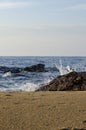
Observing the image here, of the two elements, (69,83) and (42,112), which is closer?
(42,112)

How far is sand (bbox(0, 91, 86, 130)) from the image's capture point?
673 centimetres

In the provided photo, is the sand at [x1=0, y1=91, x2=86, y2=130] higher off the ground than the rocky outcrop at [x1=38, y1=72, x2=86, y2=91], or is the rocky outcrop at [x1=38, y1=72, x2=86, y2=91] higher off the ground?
the rocky outcrop at [x1=38, y1=72, x2=86, y2=91]

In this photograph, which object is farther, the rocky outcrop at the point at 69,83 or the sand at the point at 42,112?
the rocky outcrop at the point at 69,83

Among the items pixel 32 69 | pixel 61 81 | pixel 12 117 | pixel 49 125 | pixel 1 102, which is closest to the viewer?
pixel 49 125

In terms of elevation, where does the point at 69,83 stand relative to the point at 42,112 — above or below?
above

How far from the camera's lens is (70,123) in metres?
6.82

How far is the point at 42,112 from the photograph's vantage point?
302 inches

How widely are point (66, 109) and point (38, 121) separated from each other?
1133mm

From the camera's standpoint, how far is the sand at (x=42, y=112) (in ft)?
22.1

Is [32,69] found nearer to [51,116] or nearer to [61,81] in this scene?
[61,81]

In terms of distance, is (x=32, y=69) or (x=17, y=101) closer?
(x=17, y=101)

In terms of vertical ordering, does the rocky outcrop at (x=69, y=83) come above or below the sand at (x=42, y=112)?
above

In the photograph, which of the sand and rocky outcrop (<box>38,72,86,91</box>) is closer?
the sand

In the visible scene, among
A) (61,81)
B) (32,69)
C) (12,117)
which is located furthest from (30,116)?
(32,69)
